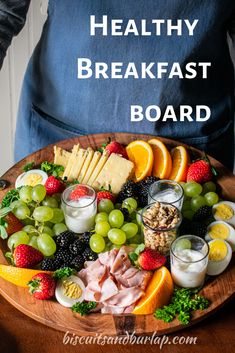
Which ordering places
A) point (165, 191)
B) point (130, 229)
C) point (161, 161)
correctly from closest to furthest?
1. point (130, 229)
2. point (165, 191)
3. point (161, 161)

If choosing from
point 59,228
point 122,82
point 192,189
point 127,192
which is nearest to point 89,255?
point 59,228

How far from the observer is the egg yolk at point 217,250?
68.2 inches

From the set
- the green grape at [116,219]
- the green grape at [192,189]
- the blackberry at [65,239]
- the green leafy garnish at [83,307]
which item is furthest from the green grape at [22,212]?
the green grape at [192,189]

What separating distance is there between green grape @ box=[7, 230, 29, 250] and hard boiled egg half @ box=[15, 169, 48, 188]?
0.21 meters

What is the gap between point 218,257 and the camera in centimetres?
173

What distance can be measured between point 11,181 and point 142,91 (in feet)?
1.39

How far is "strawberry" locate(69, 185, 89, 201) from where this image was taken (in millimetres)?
1864

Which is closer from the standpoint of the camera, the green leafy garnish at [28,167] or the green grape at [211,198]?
the green grape at [211,198]

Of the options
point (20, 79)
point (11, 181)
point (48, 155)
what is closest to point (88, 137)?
point (48, 155)

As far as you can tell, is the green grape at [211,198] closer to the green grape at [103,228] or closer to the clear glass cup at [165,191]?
the clear glass cup at [165,191]

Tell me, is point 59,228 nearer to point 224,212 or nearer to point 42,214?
point 42,214

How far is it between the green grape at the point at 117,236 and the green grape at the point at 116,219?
1.5 inches

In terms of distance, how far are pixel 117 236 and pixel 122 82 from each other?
422 mm

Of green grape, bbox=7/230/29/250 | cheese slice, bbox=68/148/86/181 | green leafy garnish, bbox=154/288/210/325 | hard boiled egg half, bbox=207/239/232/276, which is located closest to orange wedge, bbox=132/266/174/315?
green leafy garnish, bbox=154/288/210/325
